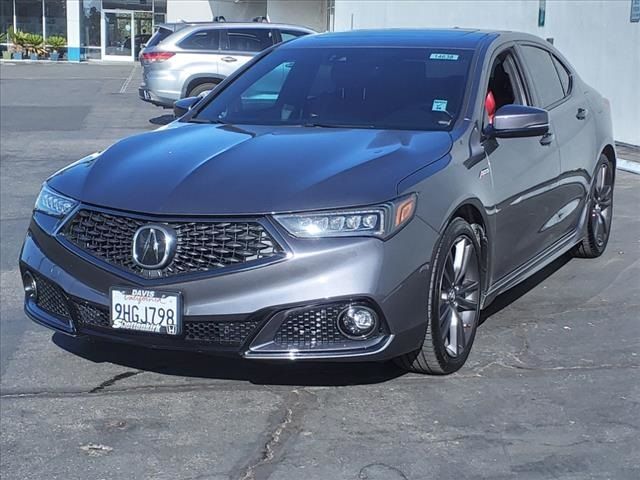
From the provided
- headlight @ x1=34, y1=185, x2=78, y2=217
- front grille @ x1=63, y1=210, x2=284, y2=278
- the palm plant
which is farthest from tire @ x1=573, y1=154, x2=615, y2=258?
the palm plant

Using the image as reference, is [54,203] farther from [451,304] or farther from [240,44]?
[240,44]

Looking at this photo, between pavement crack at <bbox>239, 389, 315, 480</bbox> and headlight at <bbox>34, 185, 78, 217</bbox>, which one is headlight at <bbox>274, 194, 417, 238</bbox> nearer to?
pavement crack at <bbox>239, 389, 315, 480</bbox>

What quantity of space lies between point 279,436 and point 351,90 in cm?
217

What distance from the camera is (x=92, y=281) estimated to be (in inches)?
170

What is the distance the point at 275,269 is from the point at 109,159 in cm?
125

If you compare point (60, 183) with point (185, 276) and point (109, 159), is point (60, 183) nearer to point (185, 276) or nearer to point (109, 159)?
point (109, 159)

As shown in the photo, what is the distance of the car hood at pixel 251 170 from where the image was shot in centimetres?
416

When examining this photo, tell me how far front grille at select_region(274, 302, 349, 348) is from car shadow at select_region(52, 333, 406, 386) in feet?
1.72

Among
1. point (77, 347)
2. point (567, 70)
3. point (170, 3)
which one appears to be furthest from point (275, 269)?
point (170, 3)

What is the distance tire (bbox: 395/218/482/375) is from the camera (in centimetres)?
442

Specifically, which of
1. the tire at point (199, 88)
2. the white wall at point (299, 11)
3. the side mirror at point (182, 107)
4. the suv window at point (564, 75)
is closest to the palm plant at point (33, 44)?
the white wall at point (299, 11)

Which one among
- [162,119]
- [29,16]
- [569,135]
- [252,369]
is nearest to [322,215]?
[252,369]

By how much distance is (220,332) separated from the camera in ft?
13.7

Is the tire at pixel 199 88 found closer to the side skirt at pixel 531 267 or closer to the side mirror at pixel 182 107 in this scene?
the side mirror at pixel 182 107
